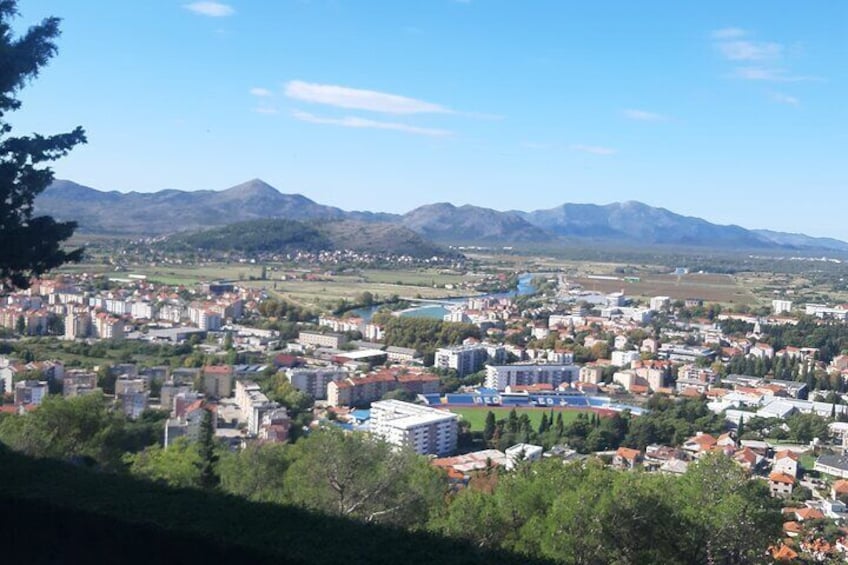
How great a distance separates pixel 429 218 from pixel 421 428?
116086 millimetres

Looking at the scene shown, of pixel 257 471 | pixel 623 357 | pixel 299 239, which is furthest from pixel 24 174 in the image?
pixel 299 239

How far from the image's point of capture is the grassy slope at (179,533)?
283cm

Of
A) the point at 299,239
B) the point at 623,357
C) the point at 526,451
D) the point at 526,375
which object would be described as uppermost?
the point at 299,239

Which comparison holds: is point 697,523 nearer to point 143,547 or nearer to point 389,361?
point 143,547

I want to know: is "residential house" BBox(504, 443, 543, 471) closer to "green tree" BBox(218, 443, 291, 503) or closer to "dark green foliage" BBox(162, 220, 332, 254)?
"green tree" BBox(218, 443, 291, 503)

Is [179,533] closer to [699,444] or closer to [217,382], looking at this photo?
[699,444]

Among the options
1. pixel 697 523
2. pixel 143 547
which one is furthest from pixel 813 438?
pixel 143 547

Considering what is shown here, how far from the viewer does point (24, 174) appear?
14.6 ft

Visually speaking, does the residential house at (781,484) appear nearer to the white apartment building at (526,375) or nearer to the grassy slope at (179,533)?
the white apartment building at (526,375)

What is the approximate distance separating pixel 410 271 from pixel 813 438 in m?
38.7

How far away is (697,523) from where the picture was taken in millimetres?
4090

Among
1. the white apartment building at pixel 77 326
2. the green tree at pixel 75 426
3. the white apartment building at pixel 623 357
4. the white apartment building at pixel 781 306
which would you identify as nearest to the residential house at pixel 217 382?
the white apartment building at pixel 77 326

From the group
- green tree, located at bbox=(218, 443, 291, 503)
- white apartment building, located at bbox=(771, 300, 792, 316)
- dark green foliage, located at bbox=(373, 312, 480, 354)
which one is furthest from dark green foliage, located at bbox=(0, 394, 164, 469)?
white apartment building, located at bbox=(771, 300, 792, 316)

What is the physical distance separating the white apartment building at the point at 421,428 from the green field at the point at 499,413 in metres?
1.61
